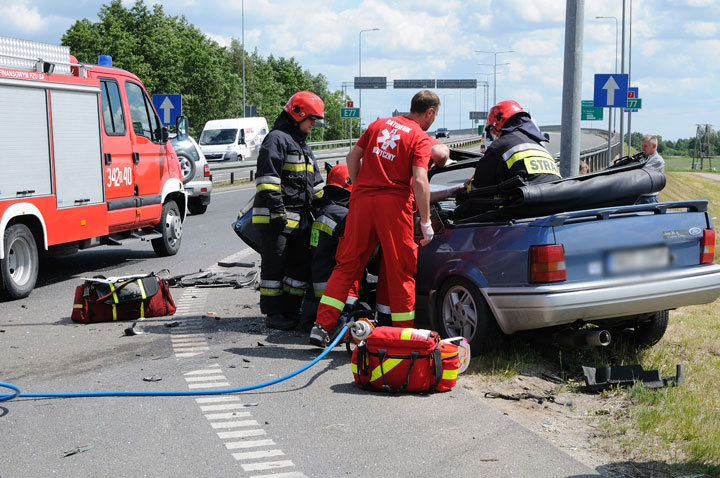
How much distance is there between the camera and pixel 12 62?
986 centimetres

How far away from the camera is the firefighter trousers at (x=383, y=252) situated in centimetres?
668

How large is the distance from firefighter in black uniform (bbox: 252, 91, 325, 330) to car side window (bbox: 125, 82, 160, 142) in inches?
190

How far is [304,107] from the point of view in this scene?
7.97 m

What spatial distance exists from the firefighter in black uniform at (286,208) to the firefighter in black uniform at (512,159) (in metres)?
1.66

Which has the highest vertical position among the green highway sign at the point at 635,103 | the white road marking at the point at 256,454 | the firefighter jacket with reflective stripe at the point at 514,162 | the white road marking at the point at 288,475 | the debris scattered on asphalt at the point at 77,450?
the green highway sign at the point at 635,103

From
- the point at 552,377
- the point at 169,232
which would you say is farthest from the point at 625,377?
the point at 169,232

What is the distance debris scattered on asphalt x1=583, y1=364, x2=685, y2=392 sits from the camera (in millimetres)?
6012

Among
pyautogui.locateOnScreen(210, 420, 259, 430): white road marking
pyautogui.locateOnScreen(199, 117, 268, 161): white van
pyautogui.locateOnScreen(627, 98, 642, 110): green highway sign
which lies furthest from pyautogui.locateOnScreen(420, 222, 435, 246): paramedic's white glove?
pyautogui.locateOnScreen(199, 117, 268, 161): white van

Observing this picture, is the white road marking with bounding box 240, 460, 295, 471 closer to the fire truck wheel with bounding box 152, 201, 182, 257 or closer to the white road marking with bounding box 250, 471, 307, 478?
the white road marking with bounding box 250, 471, 307, 478

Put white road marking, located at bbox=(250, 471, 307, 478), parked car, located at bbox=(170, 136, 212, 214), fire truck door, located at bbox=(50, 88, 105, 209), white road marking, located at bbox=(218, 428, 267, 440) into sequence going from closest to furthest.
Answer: white road marking, located at bbox=(250, 471, 307, 478), white road marking, located at bbox=(218, 428, 267, 440), fire truck door, located at bbox=(50, 88, 105, 209), parked car, located at bbox=(170, 136, 212, 214)

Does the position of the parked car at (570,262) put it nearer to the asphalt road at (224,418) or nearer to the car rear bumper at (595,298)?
the car rear bumper at (595,298)

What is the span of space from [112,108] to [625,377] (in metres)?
8.12

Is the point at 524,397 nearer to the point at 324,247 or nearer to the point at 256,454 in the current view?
the point at 256,454

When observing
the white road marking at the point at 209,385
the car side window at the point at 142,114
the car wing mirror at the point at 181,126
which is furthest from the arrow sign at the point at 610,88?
the white road marking at the point at 209,385
